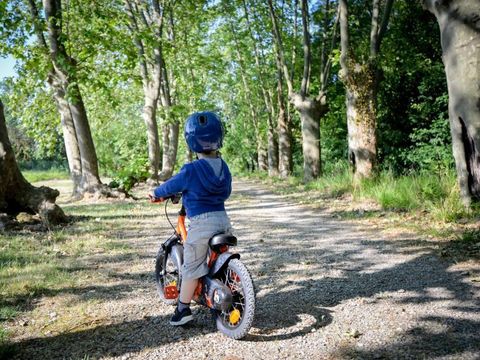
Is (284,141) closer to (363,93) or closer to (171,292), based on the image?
(363,93)

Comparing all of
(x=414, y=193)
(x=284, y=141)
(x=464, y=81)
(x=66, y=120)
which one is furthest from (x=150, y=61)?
(x=464, y=81)

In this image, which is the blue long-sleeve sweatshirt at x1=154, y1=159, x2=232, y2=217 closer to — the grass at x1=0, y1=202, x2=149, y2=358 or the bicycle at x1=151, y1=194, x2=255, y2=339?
the bicycle at x1=151, y1=194, x2=255, y2=339

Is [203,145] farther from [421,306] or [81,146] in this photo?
[81,146]

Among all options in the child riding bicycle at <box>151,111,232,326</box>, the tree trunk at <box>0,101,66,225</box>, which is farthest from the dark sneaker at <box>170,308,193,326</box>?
the tree trunk at <box>0,101,66,225</box>

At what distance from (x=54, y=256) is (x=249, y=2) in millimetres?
19277

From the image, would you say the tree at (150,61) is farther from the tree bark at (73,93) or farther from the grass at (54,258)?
the grass at (54,258)

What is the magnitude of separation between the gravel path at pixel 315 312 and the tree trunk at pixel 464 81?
57.6 inches

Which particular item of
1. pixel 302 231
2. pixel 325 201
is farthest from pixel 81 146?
pixel 302 231

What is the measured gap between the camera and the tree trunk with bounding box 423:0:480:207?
21.4 feet

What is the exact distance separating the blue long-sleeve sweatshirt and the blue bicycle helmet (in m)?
0.14

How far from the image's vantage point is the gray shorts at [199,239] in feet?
12.0

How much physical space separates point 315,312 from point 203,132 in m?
1.98

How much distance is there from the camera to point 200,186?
12.1ft

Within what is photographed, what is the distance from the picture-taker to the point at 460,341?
127 inches
